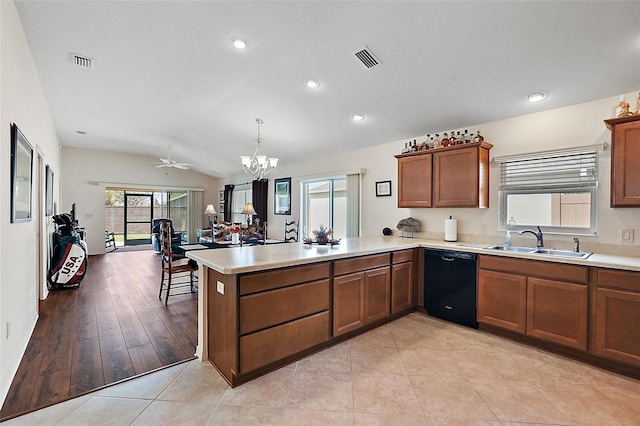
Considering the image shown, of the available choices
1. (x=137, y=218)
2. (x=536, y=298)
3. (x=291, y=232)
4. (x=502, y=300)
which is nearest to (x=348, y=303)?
(x=502, y=300)

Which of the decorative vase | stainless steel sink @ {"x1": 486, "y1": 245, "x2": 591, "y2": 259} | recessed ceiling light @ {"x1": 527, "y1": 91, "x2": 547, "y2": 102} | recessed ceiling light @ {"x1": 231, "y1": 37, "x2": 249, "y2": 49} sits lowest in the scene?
stainless steel sink @ {"x1": 486, "y1": 245, "x2": 591, "y2": 259}

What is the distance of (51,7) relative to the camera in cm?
245

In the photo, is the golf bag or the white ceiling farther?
the golf bag

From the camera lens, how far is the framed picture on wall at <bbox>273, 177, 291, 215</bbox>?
6.91 meters

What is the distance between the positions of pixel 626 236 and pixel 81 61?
600cm

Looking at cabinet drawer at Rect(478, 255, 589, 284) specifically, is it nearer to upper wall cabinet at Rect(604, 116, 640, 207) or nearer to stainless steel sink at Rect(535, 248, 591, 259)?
stainless steel sink at Rect(535, 248, 591, 259)

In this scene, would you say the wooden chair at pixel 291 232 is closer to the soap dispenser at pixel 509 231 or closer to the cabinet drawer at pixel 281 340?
the cabinet drawer at pixel 281 340

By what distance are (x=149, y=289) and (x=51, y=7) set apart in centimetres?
367

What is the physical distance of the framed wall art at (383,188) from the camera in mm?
4688

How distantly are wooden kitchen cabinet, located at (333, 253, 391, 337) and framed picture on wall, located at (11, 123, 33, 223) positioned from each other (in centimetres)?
265

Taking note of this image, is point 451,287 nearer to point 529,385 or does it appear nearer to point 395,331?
point 395,331

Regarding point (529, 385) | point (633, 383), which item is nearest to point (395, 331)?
point (529, 385)

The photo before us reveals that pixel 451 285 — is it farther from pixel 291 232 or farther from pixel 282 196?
pixel 282 196

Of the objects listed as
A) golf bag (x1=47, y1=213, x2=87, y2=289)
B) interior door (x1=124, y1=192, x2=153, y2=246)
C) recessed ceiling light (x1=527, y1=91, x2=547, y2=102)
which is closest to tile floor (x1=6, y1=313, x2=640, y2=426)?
recessed ceiling light (x1=527, y1=91, x2=547, y2=102)
